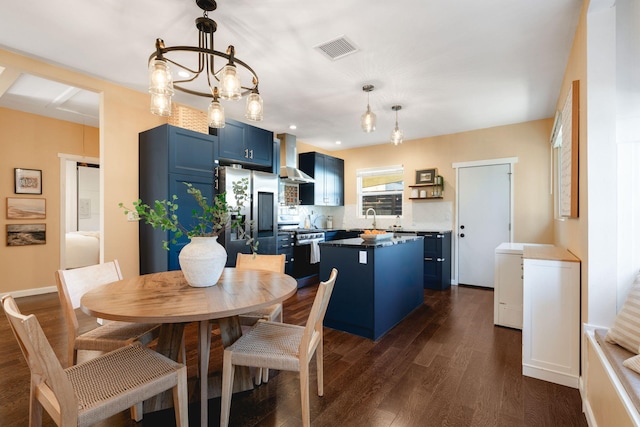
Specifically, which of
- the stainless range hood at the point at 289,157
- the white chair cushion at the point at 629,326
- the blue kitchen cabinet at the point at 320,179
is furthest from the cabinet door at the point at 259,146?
the white chair cushion at the point at 629,326

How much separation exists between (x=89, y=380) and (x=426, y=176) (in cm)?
516

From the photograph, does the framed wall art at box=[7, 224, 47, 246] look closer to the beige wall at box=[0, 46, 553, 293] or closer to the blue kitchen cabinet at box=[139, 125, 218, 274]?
the beige wall at box=[0, 46, 553, 293]

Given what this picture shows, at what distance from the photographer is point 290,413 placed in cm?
174

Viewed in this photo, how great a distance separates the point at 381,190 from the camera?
6.11 m

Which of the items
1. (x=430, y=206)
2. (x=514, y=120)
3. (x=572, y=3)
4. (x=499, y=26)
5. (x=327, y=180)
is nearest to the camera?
(x=572, y=3)

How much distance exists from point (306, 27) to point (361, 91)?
1299 mm

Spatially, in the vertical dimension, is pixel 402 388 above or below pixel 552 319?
below

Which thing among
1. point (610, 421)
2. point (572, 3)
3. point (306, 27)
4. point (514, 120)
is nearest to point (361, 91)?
point (306, 27)

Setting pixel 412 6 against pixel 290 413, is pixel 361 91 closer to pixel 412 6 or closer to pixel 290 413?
pixel 412 6

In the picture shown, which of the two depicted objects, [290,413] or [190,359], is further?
[190,359]

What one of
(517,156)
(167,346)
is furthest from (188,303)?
(517,156)

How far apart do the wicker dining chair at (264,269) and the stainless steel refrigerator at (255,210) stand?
3.93ft

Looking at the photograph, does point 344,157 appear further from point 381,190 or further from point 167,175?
point 167,175

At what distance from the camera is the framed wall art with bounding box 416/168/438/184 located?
5.24m
